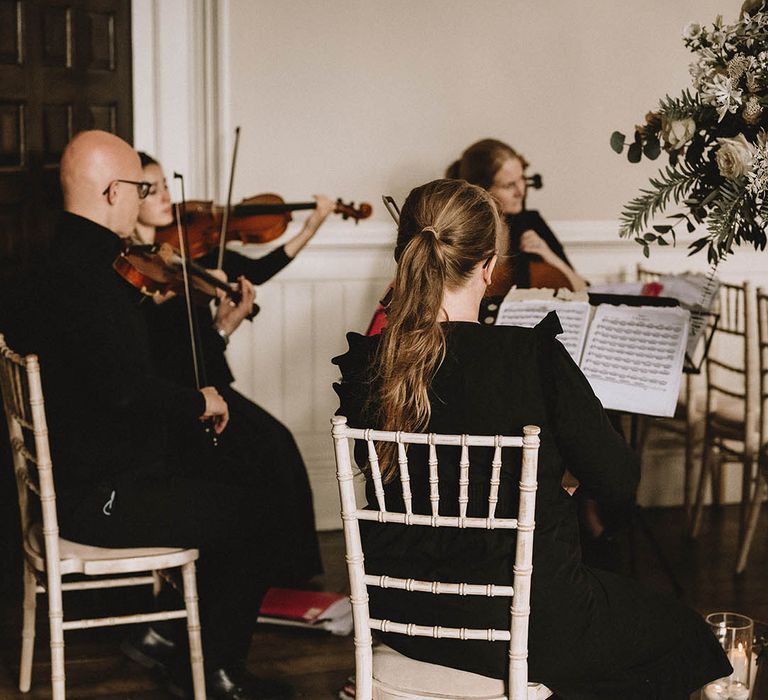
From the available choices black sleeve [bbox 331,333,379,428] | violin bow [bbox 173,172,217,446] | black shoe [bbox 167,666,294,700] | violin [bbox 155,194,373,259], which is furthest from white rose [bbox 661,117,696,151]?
black shoe [bbox 167,666,294,700]

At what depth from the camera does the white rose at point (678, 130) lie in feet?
7.09

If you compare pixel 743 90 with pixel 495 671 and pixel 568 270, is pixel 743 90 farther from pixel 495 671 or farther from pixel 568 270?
pixel 568 270

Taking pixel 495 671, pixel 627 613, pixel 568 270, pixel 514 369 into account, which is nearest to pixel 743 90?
pixel 514 369

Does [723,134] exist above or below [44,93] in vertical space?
below

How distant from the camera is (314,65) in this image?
152 inches

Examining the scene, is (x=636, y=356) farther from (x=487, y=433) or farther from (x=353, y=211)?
(x=353, y=211)

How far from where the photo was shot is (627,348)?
2.67 m

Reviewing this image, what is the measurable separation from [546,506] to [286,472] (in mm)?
1724

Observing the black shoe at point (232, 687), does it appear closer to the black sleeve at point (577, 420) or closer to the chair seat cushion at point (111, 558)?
the chair seat cushion at point (111, 558)

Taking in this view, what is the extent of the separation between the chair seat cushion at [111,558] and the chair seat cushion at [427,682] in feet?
2.57

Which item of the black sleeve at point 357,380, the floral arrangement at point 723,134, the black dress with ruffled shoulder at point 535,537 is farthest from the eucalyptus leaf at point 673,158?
the black sleeve at point 357,380

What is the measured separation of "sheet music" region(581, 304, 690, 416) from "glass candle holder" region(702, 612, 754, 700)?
1.89 ft

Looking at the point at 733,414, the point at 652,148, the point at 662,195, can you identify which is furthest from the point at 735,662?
the point at 733,414

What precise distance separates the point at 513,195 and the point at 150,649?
6.14 ft
